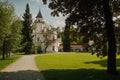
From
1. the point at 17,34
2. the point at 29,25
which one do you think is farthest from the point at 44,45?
the point at 17,34

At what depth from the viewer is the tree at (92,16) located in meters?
19.1

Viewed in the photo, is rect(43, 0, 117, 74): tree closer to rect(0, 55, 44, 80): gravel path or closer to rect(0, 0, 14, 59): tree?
rect(0, 55, 44, 80): gravel path

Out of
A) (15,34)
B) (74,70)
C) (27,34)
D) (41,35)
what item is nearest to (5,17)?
(15,34)

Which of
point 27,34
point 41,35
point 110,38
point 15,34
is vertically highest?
point 41,35

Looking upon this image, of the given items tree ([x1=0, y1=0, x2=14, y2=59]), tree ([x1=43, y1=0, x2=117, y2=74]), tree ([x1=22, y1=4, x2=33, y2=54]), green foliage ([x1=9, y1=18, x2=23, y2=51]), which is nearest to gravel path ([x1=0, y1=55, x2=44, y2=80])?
tree ([x1=43, y1=0, x2=117, y2=74])

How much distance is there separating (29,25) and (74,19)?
6090 centimetres

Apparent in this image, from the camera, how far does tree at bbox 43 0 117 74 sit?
19078 mm

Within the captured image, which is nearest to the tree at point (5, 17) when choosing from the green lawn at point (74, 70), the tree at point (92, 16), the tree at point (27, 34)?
the green lawn at point (74, 70)

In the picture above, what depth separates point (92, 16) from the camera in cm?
1988

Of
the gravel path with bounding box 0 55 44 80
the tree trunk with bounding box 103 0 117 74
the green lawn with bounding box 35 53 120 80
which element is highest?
the tree trunk with bounding box 103 0 117 74

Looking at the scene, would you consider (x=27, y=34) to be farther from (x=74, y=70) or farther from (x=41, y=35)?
(x=74, y=70)

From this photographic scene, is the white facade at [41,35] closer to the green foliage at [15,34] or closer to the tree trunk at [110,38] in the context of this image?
the green foliage at [15,34]

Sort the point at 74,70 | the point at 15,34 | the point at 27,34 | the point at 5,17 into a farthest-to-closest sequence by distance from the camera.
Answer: the point at 27,34 < the point at 15,34 < the point at 5,17 < the point at 74,70

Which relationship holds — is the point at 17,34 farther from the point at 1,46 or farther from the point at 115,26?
the point at 115,26
